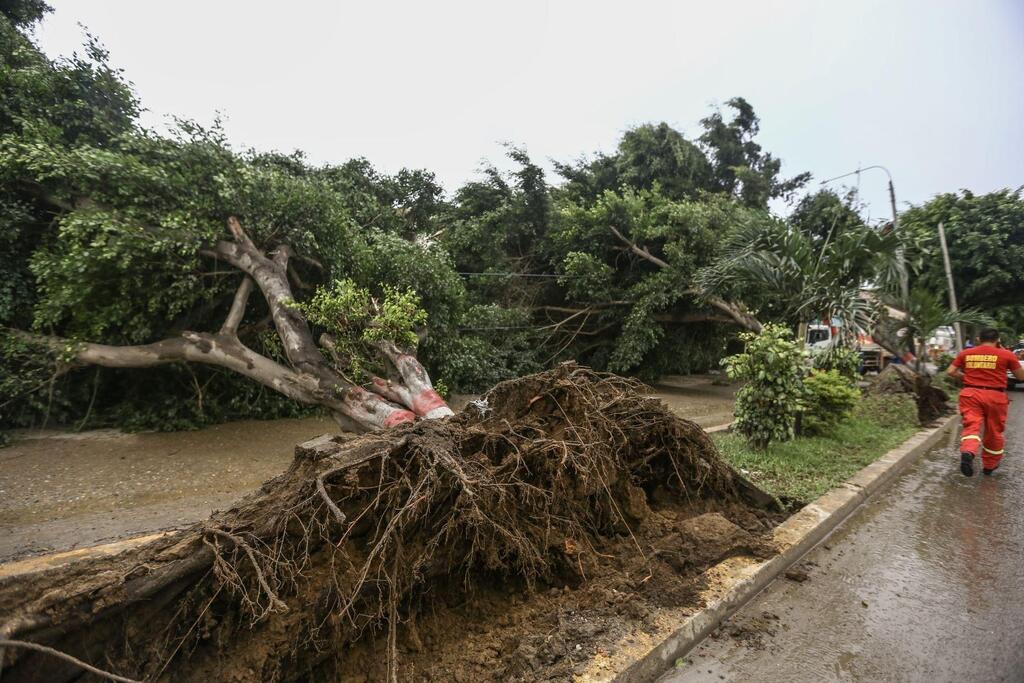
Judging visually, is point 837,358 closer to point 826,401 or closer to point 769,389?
point 826,401

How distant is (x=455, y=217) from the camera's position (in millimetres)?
14258

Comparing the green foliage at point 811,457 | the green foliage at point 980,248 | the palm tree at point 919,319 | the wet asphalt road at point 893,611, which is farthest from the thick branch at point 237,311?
the green foliage at point 980,248

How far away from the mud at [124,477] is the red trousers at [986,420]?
3771 mm

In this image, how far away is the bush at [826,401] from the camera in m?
6.81

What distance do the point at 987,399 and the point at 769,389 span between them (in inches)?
83.2

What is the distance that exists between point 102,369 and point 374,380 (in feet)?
18.2

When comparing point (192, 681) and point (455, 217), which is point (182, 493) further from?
point (455, 217)

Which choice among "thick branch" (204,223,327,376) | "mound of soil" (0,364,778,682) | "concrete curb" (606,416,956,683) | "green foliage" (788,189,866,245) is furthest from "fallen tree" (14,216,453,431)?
"green foliage" (788,189,866,245)

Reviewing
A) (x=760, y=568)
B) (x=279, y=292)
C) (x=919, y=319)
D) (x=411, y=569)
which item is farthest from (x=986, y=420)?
(x=279, y=292)

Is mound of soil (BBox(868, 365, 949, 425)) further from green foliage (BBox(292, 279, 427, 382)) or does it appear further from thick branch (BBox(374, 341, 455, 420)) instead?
green foliage (BBox(292, 279, 427, 382))

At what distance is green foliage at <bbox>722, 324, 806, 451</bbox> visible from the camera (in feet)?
19.3

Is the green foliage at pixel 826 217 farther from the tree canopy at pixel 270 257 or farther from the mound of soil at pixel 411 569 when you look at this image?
the mound of soil at pixel 411 569

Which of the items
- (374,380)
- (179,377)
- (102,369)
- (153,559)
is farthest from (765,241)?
(102,369)

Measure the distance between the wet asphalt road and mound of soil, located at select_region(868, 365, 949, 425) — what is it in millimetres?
5351
